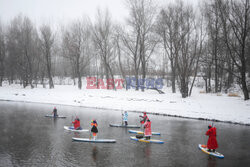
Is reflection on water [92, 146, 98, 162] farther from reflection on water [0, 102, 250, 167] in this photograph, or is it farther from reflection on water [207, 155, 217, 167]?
reflection on water [207, 155, 217, 167]

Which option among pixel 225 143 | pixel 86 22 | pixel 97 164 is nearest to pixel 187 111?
pixel 225 143

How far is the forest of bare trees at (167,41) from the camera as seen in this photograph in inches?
1158

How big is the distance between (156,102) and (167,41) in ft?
49.5

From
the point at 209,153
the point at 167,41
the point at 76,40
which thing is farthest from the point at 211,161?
the point at 76,40

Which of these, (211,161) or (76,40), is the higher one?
(76,40)

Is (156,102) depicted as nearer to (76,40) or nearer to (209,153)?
(209,153)

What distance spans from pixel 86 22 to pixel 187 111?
36772mm

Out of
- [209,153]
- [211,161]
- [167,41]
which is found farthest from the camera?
[167,41]

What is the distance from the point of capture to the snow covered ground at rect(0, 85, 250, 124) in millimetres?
24438

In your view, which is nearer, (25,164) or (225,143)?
(25,164)

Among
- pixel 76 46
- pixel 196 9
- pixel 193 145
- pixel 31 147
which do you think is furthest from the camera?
pixel 76 46

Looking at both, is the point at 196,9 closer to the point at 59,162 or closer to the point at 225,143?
the point at 225,143

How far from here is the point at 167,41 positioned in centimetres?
4053

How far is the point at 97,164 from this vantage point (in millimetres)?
10531
